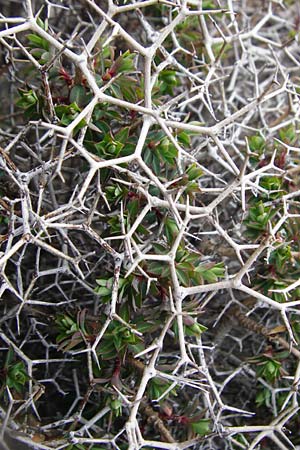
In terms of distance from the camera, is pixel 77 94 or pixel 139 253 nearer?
pixel 139 253

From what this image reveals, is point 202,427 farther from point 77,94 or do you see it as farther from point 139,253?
point 77,94

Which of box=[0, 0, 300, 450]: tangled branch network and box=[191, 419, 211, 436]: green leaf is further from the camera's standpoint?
box=[191, 419, 211, 436]: green leaf

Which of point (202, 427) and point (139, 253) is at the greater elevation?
point (139, 253)

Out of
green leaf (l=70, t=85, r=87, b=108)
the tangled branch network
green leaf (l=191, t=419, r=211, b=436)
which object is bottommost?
green leaf (l=191, t=419, r=211, b=436)

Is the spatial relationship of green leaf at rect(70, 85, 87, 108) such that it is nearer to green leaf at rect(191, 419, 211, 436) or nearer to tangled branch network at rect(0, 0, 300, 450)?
tangled branch network at rect(0, 0, 300, 450)

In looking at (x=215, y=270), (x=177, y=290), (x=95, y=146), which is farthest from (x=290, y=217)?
(x=95, y=146)

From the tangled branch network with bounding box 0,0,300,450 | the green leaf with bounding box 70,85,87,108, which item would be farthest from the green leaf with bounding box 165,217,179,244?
the green leaf with bounding box 70,85,87,108

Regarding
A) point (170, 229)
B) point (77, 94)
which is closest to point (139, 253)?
point (170, 229)

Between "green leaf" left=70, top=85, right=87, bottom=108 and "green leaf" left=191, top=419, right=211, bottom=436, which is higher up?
"green leaf" left=70, top=85, right=87, bottom=108
